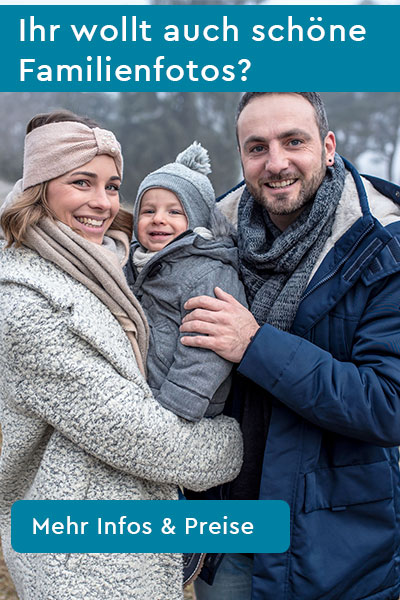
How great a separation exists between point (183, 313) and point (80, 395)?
0.47 meters

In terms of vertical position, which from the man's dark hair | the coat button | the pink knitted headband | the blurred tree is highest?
the blurred tree

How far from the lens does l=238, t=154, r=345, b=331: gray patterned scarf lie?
6.47 ft

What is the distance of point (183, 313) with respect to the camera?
209 centimetres

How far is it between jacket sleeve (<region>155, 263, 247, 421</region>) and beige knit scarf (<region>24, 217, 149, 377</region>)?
12 cm

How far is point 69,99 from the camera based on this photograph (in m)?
9.61

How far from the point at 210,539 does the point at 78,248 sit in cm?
115

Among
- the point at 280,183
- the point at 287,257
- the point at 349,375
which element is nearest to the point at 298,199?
the point at 280,183

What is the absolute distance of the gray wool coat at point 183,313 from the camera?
193 centimetres

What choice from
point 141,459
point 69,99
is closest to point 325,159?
A: point 141,459

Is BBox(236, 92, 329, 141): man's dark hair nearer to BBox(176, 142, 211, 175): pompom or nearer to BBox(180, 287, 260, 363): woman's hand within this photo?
BBox(176, 142, 211, 175): pompom

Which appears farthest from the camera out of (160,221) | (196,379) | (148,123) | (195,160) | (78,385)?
(148,123)

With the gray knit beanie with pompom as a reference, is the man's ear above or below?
above

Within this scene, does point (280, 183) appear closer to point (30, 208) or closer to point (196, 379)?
point (196, 379)

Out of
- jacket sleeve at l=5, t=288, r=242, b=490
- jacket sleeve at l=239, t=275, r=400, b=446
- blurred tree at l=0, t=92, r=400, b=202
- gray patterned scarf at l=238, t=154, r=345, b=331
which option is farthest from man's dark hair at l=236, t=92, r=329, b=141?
blurred tree at l=0, t=92, r=400, b=202
